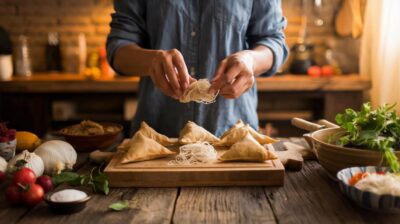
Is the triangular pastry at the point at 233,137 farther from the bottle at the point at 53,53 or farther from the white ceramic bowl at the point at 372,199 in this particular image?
the bottle at the point at 53,53

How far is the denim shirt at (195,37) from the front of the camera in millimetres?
1781

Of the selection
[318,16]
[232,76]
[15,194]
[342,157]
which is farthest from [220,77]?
[318,16]

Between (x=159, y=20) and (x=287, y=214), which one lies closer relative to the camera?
(x=287, y=214)

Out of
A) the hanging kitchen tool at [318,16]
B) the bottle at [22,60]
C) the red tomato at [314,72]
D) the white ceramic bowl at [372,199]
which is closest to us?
the white ceramic bowl at [372,199]

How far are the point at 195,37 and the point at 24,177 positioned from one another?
0.93m

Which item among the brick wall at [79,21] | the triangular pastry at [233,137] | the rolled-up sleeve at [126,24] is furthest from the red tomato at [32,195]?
the brick wall at [79,21]

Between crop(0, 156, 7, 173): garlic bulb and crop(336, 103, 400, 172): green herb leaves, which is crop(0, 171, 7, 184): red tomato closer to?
crop(0, 156, 7, 173): garlic bulb

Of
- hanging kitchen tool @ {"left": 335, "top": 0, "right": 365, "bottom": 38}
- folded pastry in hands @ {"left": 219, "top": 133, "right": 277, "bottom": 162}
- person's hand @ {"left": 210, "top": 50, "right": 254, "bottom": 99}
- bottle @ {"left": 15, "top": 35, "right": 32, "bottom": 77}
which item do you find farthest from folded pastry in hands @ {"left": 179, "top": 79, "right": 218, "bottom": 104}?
bottle @ {"left": 15, "top": 35, "right": 32, "bottom": 77}

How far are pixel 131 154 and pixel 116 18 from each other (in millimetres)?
760

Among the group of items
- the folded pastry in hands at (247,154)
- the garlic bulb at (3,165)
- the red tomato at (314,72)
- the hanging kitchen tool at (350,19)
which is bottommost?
the garlic bulb at (3,165)

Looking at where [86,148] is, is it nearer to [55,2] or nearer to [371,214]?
[371,214]

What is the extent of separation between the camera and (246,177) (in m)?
1.21

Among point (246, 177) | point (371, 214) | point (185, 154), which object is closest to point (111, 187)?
point (185, 154)

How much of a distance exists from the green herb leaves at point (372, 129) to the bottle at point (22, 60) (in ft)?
9.72
